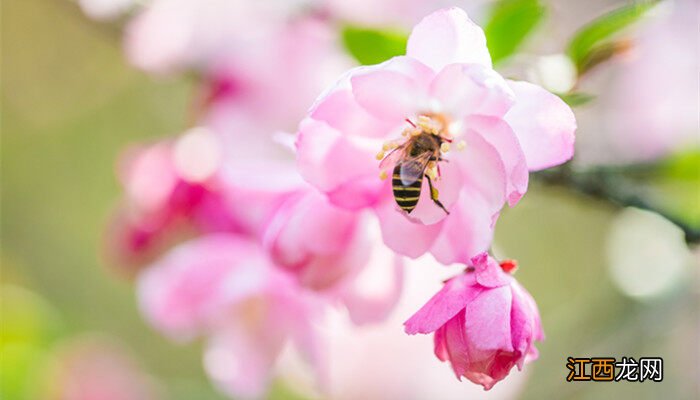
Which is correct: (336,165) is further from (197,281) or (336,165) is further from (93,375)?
(93,375)

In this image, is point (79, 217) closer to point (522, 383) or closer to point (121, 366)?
point (121, 366)

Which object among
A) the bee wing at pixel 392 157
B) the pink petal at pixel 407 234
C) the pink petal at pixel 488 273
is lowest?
the pink petal at pixel 488 273

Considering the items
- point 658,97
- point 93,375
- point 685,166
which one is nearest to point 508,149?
point 685,166

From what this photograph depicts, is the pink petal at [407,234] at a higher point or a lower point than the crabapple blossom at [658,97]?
lower

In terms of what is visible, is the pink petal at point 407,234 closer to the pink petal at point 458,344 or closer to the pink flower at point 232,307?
the pink petal at point 458,344

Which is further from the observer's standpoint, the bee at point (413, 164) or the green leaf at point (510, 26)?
the green leaf at point (510, 26)

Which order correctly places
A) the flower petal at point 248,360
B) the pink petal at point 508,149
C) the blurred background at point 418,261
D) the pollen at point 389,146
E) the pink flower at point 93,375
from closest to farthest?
the pink petal at point 508,149
the pollen at point 389,146
the blurred background at point 418,261
the flower petal at point 248,360
the pink flower at point 93,375

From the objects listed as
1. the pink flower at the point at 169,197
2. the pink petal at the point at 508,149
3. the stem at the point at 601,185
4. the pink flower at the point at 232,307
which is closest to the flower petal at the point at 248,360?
the pink flower at the point at 232,307

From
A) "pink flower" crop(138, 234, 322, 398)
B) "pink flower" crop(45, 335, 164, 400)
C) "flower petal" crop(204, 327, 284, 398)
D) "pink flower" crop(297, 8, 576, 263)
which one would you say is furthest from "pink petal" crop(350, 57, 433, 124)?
"pink flower" crop(45, 335, 164, 400)

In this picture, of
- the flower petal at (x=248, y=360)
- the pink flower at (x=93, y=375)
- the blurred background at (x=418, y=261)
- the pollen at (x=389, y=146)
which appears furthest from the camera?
the pink flower at (x=93, y=375)
